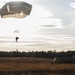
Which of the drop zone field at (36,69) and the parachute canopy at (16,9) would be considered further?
the parachute canopy at (16,9)

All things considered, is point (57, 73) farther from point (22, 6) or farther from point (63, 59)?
point (63, 59)

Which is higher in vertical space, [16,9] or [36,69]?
[16,9]

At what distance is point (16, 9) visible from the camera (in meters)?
52.5

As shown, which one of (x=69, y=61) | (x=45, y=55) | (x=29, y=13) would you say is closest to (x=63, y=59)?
(x=69, y=61)

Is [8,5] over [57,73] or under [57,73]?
over

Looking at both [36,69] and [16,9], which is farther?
[16,9]

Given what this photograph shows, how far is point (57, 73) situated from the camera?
40.6 meters

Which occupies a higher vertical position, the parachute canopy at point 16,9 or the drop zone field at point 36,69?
the parachute canopy at point 16,9

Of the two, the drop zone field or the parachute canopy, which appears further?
the parachute canopy

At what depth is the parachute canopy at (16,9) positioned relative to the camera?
52281mm

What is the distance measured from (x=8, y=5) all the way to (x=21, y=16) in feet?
8.39

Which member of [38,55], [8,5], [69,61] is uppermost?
[8,5]

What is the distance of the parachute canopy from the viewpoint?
2058 inches

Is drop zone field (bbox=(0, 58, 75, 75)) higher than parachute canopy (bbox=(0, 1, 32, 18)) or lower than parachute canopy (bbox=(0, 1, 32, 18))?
lower
